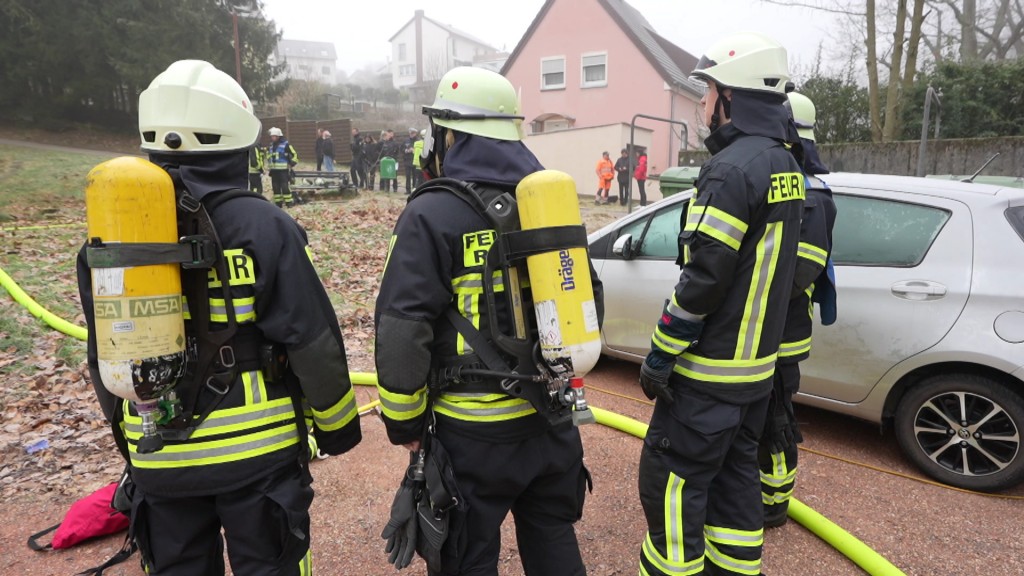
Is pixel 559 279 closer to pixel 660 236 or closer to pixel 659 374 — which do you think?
pixel 659 374

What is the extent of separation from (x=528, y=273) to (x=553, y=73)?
2670cm

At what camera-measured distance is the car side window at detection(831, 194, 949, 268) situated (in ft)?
11.9

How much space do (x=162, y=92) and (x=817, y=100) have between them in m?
17.8

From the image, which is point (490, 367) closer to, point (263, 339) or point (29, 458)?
point (263, 339)

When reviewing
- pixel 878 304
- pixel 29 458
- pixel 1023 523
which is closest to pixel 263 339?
pixel 29 458

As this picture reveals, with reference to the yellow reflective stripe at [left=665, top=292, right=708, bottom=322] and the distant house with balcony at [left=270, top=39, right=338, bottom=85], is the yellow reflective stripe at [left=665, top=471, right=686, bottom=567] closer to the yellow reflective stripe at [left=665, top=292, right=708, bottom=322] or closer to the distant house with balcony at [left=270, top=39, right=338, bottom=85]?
the yellow reflective stripe at [left=665, top=292, right=708, bottom=322]

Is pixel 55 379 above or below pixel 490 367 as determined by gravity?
below

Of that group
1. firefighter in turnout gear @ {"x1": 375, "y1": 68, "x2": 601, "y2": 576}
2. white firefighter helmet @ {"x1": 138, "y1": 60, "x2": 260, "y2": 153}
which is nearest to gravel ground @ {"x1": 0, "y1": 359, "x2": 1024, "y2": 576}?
firefighter in turnout gear @ {"x1": 375, "y1": 68, "x2": 601, "y2": 576}

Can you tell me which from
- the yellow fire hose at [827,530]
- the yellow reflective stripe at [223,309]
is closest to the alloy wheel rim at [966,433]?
the yellow fire hose at [827,530]

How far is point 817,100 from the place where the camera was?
16469mm

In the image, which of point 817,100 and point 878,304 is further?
point 817,100

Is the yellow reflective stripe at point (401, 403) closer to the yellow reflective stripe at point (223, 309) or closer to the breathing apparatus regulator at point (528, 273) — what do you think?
the breathing apparatus regulator at point (528, 273)

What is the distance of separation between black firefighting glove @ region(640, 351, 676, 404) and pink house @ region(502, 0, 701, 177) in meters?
22.3

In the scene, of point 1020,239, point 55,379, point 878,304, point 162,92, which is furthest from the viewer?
point 55,379
